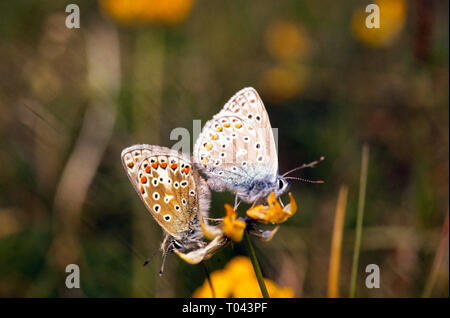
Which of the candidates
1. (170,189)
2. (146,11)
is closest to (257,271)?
(170,189)

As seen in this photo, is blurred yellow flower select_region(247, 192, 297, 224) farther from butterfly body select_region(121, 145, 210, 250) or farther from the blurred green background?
the blurred green background

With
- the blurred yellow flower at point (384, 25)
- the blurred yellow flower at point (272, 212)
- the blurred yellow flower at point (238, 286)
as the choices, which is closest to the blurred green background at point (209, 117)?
the blurred yellow flower at point (384, 25)

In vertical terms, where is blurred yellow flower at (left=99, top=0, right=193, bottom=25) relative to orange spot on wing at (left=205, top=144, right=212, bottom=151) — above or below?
above

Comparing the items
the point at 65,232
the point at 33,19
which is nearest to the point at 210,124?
the point at 65,232

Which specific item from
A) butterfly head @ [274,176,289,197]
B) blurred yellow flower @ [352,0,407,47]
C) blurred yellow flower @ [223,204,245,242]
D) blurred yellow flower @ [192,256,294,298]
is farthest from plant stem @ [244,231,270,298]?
blurred yellow flower @ [352,0,407,47]

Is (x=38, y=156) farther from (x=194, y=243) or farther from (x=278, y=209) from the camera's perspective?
(x=278, y=209)

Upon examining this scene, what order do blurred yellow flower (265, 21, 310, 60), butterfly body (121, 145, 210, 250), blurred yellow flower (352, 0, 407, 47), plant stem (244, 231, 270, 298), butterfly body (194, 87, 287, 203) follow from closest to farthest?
1. plant stem (244, 231, 270, 298)
2. butterfly body (121, 145, 210, 250)
3. butterfly body (194, 87, 287, 203)
4. blurred yellow flower (352, 0, 407, 47)
5. blurred yellow flower (265, 21, 310, 60)

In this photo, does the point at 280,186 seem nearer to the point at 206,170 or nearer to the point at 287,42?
the point at 206,170
